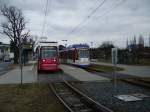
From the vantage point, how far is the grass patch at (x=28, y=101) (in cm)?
1102

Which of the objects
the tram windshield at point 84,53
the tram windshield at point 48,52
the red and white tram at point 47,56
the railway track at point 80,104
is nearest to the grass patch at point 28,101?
the railway track at point 80,104

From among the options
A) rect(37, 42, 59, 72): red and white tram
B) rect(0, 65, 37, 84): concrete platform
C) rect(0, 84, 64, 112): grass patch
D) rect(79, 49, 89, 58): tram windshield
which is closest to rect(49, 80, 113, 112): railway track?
rect(0, 84, 64, 112): grass patch

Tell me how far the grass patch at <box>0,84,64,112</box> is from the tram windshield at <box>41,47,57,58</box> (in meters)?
13.7

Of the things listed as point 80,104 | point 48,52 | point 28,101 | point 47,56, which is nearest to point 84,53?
point 48,52

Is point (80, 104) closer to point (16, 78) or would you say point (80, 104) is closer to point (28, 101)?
point (28, 101)

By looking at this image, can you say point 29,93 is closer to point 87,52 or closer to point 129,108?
A: point 129,108

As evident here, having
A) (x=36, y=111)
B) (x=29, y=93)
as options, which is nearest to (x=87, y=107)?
(x=36, y=111)

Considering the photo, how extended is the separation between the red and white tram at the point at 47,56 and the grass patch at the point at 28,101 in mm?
13373

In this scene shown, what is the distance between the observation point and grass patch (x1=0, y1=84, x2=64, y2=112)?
36.2ft

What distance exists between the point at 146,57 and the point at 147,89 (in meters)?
49.2

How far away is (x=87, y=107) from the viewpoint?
1117 cm

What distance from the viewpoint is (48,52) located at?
3025 cm

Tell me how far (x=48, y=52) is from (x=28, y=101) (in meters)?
17.5

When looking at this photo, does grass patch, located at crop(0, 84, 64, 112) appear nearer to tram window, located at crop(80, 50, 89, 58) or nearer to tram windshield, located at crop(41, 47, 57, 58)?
tram windshield, located at crop(41, 47, 57, 58)
